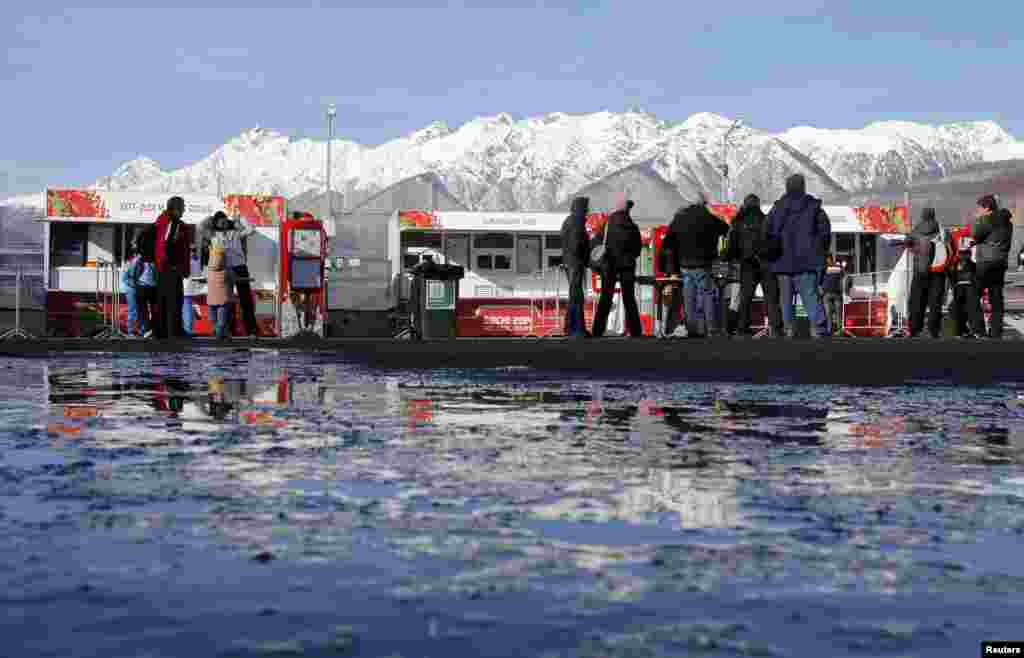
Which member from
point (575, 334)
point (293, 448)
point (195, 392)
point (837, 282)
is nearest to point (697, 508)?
point (293, 448)

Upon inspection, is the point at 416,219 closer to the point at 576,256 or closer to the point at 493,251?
the point at 493,251

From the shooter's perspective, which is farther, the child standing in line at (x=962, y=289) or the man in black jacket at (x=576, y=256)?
the child standing in line at (x=962, y=289)

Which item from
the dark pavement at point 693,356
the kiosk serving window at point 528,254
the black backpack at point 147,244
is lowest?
the dark pavement at point 693,356

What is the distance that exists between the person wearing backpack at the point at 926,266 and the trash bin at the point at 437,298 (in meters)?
6.95

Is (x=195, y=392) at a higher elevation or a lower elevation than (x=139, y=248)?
lower

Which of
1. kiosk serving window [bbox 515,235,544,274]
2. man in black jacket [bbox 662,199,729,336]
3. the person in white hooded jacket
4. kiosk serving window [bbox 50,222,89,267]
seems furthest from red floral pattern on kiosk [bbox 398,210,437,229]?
man in black jacket [bbox 662,199,729,336]

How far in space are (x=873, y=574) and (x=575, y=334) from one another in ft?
47.9

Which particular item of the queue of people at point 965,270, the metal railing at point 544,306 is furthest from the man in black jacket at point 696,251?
the metal railing at point 544,306

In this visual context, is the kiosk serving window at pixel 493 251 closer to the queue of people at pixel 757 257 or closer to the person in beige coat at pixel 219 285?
the person in beige coat at pixel 219 285

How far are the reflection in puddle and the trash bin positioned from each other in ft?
49.0

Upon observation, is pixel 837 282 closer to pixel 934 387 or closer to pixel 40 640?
pixel 934 387

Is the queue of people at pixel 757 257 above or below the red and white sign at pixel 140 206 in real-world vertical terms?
below

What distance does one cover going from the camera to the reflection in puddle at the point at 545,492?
3.47 meters

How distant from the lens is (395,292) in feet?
98.5
